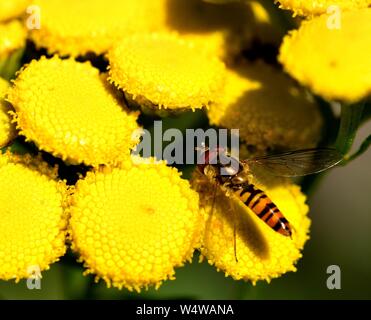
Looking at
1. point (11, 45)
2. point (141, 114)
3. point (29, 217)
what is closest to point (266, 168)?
point (141, 114)

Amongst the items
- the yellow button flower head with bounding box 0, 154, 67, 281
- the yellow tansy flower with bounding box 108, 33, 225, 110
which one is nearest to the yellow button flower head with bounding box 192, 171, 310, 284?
the yellow tansy flower with bounding box 108, 33, 225, 110

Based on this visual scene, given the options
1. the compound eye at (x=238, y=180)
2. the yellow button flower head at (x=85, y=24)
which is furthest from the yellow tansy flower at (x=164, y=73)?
the compound eye at (x=238, y=180)

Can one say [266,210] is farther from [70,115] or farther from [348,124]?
[70,115]

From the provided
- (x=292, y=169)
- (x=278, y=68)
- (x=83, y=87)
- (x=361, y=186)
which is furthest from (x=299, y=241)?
(x=361, y=186)

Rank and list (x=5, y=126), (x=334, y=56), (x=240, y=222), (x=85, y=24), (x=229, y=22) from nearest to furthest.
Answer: (x=334, y=56) → (x=5, y=126) → (x=240, y=222) → (x=85, y=24) → (x=229, y=22)

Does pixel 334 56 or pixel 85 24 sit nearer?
pixel 334 56

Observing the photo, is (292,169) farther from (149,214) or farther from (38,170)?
(38,170)

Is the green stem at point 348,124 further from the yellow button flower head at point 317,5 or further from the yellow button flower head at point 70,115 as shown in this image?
the yellow button flower head at point 70,115

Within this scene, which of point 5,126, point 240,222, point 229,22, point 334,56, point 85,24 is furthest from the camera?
point 229,22
